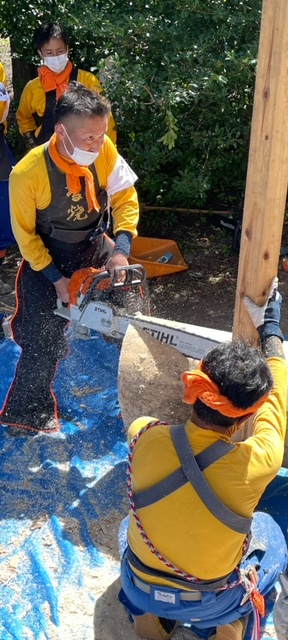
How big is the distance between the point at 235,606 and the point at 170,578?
29 cm

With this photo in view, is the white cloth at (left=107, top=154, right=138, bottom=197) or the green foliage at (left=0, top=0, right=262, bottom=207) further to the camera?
the green foliage at (left=0, top=0, right=262, bottom=207)

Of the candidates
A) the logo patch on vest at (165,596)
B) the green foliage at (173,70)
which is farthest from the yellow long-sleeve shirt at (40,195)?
the logo patch on vest at (165,596)

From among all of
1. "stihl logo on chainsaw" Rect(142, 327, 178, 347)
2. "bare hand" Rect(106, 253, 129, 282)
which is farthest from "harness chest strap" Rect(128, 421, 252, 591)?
"bare hand" Rect(106, 253, 129, 282)

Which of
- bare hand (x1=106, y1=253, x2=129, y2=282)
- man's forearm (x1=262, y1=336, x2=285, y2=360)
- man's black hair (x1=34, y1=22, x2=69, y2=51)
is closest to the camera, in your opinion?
man's forearm (x1=262, y1=336, x2=285, y2=360)

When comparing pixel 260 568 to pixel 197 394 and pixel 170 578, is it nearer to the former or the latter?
pixel 170 578

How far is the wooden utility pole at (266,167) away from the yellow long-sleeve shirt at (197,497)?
500 mm

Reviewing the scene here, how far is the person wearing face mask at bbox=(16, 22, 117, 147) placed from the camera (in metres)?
5.04

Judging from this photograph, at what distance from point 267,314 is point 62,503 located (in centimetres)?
159

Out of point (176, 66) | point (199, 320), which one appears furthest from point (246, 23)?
point (199, 320)

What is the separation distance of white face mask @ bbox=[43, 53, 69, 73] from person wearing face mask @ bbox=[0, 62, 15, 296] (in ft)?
1.09

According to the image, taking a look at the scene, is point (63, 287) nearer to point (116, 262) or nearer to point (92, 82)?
point (116, 262)

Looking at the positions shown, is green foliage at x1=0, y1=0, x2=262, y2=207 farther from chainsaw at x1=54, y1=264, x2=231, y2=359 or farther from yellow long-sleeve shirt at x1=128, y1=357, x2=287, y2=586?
yellow long-sleeve shirt at x1=128, y1=357, x2=287, y2=586

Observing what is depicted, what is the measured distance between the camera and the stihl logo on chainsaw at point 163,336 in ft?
11.1

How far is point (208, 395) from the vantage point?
7.38ft
